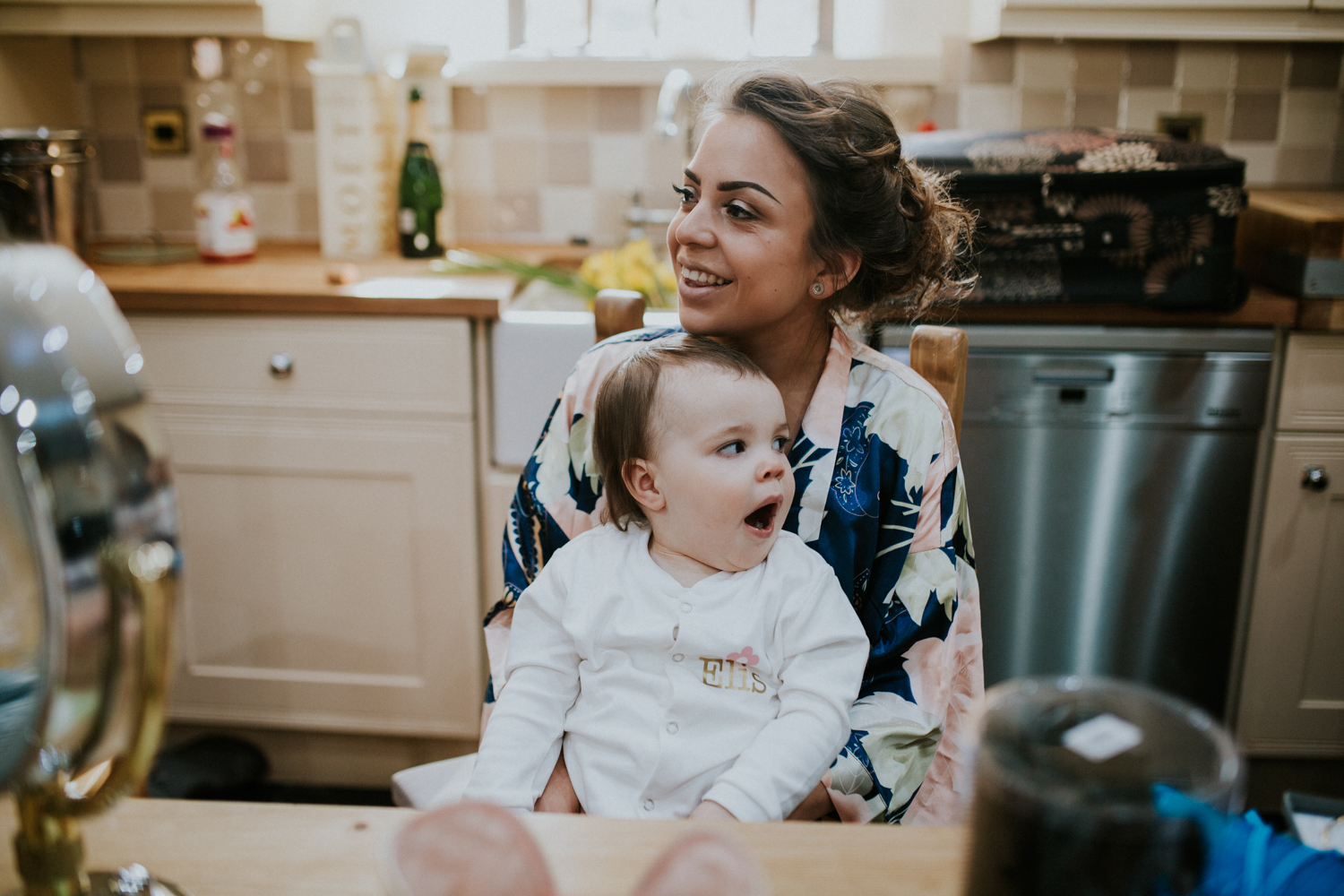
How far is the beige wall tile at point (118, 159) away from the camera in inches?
100

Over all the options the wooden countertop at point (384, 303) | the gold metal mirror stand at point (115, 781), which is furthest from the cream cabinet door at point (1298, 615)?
the gold metal mirror stand at point (115, 781)

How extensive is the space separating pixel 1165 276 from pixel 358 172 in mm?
1675

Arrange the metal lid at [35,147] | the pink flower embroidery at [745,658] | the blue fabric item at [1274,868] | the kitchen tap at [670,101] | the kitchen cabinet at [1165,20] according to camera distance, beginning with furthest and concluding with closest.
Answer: the kitchen cabinet at [1165,20]
the kitchen tap at [670,101]
the metal lid at [35,147]
the pink flower embroidery at [745,658]
the blue fabric item at [1274,868]

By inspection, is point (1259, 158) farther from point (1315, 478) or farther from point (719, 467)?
point (719, 467)

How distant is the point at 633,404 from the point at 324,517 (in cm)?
121

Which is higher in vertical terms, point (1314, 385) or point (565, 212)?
point (565, 212)

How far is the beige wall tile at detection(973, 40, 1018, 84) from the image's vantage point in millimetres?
2445

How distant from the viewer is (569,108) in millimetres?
2525

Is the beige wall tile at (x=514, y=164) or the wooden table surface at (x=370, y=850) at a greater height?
the beige wall tile at (x=514, y=164)

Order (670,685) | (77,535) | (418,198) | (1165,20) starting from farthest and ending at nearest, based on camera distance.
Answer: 1. (418,198)
2. (1165,20)
3. (670,685)
4. (77,535)

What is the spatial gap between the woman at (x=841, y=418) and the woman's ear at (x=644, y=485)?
0.47ft

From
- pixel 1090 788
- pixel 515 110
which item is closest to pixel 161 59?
pixel 515 110

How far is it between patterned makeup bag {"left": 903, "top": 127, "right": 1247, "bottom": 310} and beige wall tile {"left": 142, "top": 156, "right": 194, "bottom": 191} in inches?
71.3

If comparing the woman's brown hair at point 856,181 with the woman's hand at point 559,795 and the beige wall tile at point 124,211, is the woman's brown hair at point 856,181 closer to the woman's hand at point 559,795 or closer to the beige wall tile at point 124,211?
the woman's hand at point 559,795
